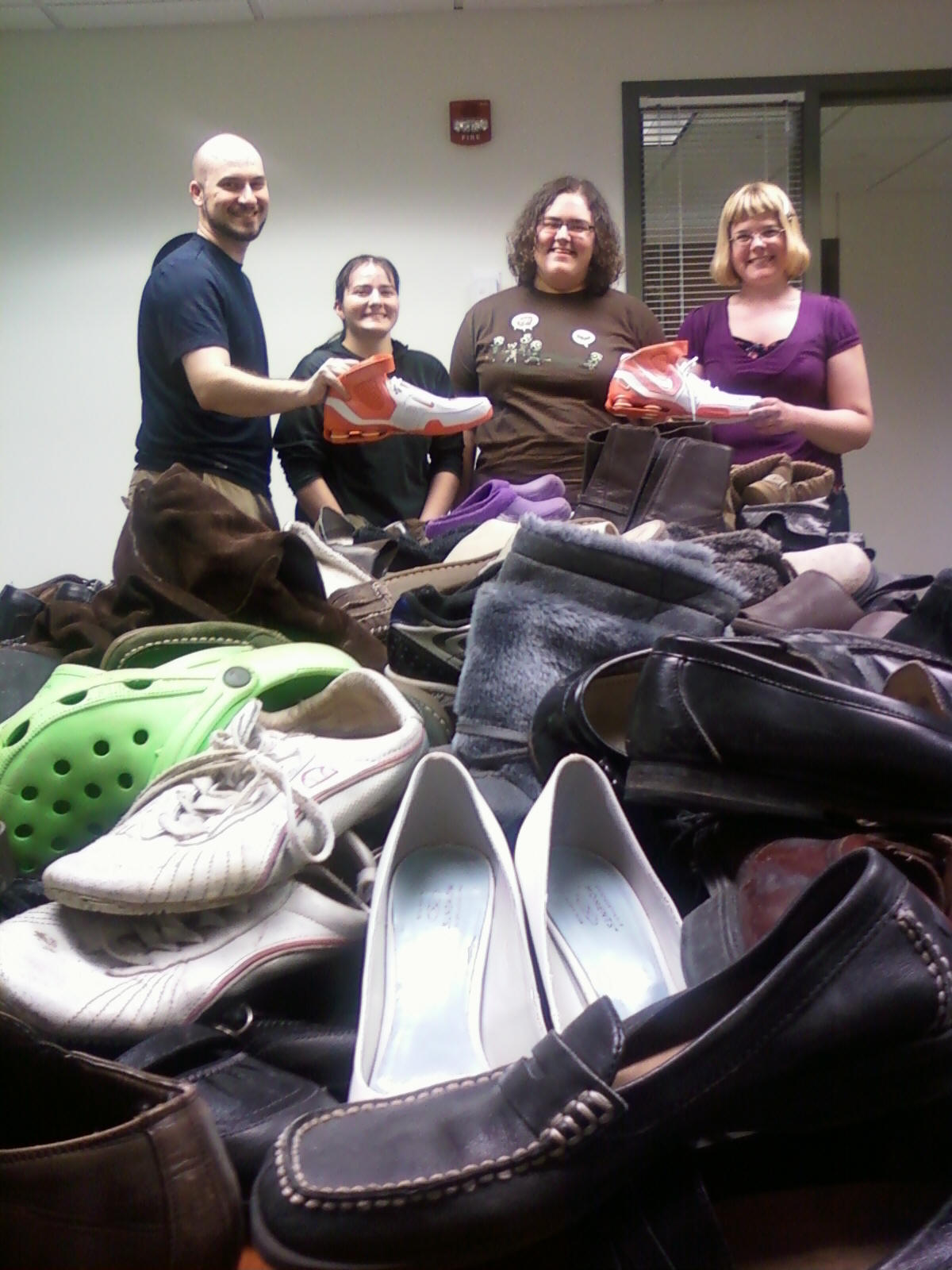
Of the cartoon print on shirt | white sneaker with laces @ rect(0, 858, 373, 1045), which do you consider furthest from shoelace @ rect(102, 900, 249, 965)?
the cartoon print on shirt

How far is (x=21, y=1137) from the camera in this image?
0.37 metres

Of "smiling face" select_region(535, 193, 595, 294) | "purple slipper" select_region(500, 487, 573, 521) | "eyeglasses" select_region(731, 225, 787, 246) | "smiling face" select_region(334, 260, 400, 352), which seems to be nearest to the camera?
"purple slipper" select_region(500, 487, 573, 521)

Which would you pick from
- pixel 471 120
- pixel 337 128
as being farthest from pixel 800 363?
pixel 337 128

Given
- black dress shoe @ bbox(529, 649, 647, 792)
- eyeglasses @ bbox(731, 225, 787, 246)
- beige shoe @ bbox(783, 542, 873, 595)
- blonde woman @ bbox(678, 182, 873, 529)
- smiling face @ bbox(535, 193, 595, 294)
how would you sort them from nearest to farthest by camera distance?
black dress shoe @ bbox(529, 649, 647, 792), beige shoe @ bbox(783, 542, 873, 595), blonde woman @ bbox(678, 182, 873, 529), eyeglasses @ bbox(731, 225, 787, 246), smiling face @ bbox(535, 193, 595, 294)

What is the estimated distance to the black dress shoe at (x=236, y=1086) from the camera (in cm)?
36

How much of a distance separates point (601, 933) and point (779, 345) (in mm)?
1258

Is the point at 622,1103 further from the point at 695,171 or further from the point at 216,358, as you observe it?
the point at 695,171

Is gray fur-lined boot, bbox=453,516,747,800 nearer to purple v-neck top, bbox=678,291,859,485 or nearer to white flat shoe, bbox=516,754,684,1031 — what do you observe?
white flat shoe, bbox=516,754,684,1031

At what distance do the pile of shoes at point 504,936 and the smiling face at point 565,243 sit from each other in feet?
3.36

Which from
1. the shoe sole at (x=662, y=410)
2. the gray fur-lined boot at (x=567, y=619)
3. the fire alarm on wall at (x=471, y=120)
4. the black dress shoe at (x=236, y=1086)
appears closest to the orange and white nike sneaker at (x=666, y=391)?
the shoe sole at (x=662, y=410)

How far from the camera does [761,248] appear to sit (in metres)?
1.53

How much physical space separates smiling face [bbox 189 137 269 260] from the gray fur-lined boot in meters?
1.12

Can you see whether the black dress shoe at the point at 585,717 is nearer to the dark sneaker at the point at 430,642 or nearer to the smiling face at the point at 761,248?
the dark sneaker at the point at 430,642

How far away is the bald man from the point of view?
1.30 metres
